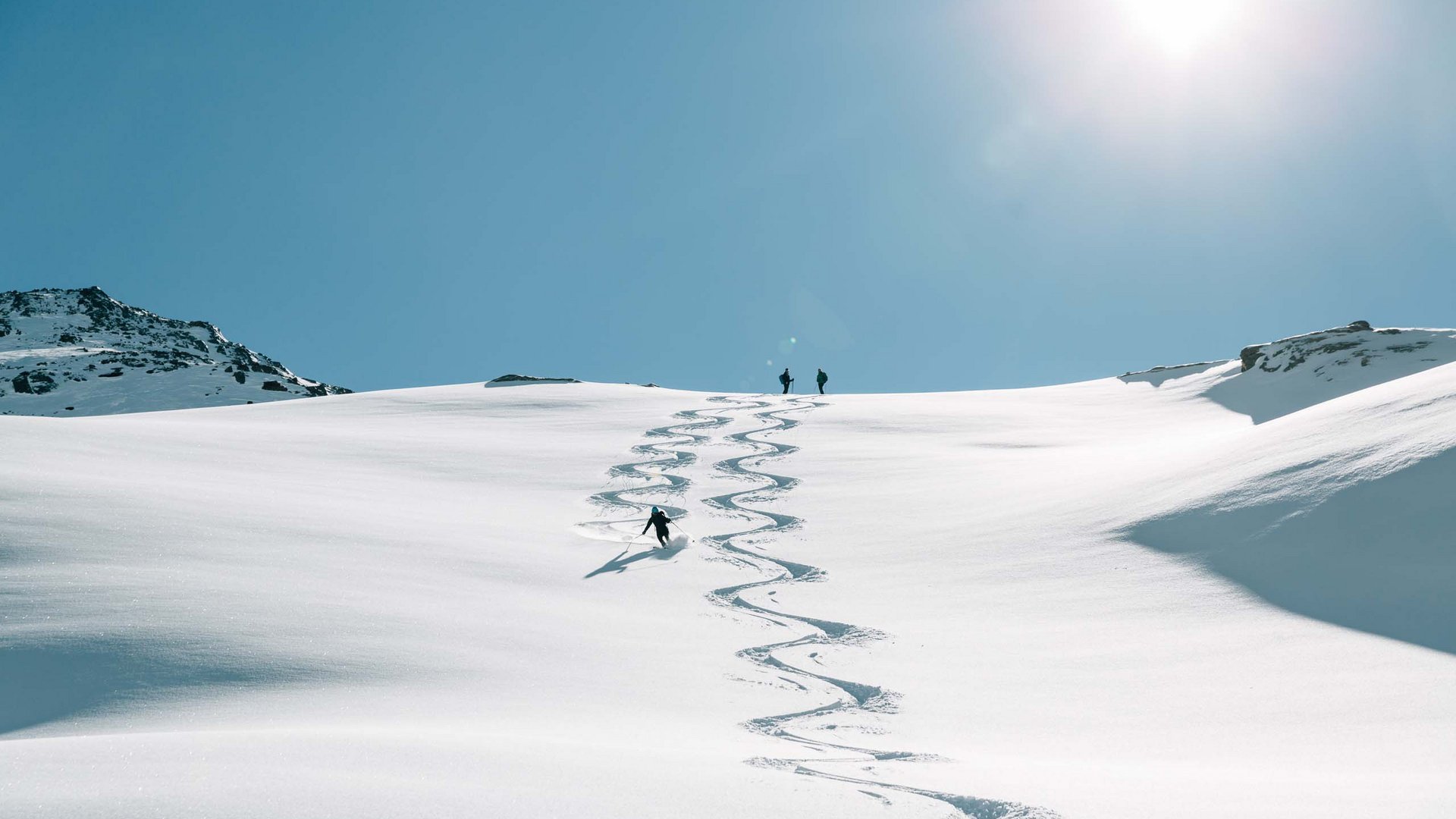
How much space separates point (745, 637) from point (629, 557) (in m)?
4.01

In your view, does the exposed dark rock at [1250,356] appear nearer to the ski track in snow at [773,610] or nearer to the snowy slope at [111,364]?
the ski track in snow at [773,610]

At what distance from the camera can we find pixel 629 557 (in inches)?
517

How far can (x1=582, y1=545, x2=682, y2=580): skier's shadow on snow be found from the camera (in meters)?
12.3

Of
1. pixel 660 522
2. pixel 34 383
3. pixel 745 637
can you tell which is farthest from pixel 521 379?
pixel 34 383

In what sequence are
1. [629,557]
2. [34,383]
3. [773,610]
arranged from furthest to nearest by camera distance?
[34,383] → [629,557] → [773,610]

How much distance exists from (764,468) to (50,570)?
1366cm

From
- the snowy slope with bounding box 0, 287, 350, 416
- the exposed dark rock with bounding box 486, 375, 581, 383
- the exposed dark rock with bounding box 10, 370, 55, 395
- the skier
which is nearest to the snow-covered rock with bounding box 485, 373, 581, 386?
the exposed dark rock with bounding box 486, 375, 581, 383

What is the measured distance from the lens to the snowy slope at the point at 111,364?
170 ft

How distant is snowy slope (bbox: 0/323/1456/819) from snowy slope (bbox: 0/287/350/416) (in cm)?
3858

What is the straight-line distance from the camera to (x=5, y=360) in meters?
73.8

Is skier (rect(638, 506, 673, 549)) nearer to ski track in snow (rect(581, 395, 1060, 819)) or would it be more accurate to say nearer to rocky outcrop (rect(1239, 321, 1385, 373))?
Answer: ski track in snow (rect(581, 395, 1060, 819))

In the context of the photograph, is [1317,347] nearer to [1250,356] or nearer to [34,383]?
[1250,356]

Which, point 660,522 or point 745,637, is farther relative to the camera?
point 660,522

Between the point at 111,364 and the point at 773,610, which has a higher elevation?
the point at 111,364
